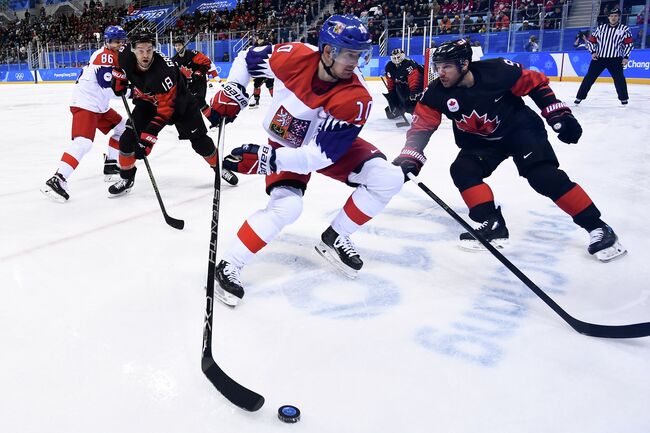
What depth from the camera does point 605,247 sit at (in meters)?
2.42

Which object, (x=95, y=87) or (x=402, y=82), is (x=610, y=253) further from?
(x=402, y=82)

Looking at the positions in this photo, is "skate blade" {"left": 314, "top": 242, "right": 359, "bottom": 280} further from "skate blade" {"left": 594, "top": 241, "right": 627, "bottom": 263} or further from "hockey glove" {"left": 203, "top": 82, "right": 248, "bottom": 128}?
"skate blade" {"left": 594, "top": 241, "right": 627, "bottom": 263}

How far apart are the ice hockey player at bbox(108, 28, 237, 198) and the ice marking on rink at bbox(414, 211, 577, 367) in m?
2.28

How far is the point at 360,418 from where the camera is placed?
1383 mm

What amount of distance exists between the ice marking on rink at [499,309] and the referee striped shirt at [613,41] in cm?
598

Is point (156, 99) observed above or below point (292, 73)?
below

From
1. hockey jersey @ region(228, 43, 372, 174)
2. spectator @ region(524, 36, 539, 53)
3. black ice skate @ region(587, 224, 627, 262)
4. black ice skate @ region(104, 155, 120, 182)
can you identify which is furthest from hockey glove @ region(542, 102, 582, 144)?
spectator @ region(524, 36, 539, 53)

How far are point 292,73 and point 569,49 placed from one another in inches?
434

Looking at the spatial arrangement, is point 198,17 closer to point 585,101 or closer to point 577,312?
point 585,101

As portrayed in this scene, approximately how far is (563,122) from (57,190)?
3.02 m

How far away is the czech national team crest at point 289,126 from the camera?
2115 mm

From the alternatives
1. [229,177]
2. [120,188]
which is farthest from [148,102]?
[229,177]

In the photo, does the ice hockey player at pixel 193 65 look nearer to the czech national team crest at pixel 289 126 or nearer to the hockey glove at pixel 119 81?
the hockey glove at pixel 119 81

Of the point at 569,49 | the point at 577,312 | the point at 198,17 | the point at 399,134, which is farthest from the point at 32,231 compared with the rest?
the point at 198,17
